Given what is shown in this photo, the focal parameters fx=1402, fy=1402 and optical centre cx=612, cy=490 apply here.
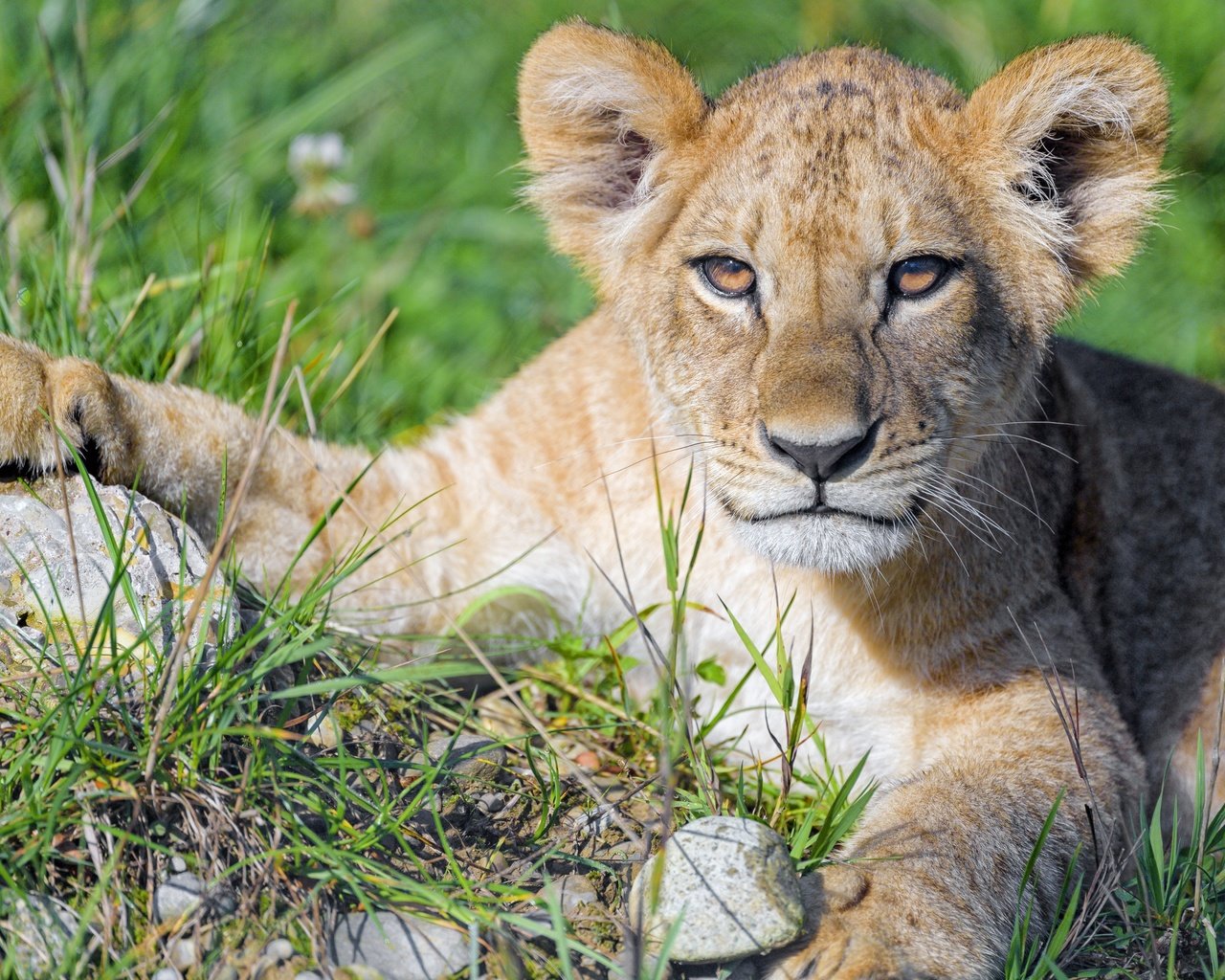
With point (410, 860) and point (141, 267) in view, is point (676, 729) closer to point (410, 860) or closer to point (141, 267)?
point (410, 860)

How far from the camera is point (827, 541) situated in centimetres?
298

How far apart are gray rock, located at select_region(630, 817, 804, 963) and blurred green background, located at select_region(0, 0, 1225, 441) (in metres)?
2.04

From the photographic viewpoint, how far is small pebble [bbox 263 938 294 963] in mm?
2336

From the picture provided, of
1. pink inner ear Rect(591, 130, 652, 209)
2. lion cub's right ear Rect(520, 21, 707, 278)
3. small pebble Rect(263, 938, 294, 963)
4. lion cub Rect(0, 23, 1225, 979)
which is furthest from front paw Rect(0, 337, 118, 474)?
pink inner ear Rect(591, 130, 652, 209)

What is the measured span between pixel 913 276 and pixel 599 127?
940 millimetres

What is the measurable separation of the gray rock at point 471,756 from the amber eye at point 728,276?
3.83 ft

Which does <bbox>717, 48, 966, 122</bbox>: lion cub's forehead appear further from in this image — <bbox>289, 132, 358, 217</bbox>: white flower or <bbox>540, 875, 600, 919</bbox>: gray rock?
<bbox>289, 132, 358, 217</bbox>: white flower

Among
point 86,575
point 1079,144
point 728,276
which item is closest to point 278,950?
point 86,575

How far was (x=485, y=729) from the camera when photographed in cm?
319

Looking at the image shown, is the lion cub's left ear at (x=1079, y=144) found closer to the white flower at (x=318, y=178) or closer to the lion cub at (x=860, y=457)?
the lion cub at (x=860, y=457)

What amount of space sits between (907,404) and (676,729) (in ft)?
2.78

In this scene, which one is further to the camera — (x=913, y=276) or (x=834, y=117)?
(x=834, y=117)

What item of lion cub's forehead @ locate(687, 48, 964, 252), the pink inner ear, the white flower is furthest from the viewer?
the white flower

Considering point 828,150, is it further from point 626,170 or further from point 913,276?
point 626,170
